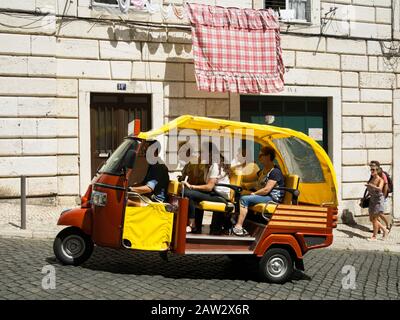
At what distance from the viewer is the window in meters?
13.8

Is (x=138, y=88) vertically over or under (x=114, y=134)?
over

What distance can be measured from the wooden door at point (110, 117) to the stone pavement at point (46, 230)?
1721 millimetres

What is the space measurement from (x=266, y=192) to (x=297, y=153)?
94 cm

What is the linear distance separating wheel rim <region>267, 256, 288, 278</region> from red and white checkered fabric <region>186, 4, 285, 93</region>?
605 centimetres

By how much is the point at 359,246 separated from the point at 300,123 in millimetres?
4613

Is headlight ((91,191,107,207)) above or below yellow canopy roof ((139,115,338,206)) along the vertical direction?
below

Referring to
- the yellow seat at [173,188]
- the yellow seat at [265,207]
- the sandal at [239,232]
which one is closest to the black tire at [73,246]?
the yellow seat at [173,188]

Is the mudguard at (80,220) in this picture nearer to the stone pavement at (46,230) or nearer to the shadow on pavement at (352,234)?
the stone pavement at (46,230)

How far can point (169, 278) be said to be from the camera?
677 centimetres

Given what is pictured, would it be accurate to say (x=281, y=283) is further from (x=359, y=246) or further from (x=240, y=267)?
(x=359, y=246)

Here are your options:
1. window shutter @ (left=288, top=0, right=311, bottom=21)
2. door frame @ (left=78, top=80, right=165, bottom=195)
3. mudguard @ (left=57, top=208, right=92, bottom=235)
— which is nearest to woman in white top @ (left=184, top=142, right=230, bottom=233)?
mudguard @ (left=57, top=208, right=92, bottom=235)

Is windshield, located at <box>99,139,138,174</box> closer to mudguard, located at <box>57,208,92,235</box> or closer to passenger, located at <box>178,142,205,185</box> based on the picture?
mudguard, located at <box>57,208,92,235</box>

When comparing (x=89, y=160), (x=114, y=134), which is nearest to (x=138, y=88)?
(x=114, y=134)

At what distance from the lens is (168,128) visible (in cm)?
638
